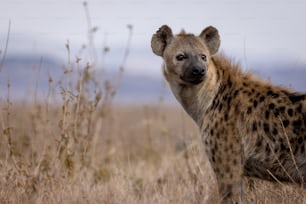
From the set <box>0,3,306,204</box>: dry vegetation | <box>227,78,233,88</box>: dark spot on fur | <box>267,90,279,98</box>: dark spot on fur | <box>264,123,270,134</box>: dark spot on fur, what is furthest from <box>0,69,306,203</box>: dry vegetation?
<box>227,78,233,88</box>: dark spot on fur

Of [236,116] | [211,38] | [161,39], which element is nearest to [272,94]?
[236,116]

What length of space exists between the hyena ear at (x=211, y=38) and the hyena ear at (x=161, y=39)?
30 cm

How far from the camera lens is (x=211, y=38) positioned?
277 inches

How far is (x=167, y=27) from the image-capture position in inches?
275

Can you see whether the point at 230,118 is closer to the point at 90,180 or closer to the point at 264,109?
the point at 264,109

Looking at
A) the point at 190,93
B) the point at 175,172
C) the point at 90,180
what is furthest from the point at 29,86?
the point at 190,93

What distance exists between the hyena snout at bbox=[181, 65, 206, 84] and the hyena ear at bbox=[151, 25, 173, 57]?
0.59m

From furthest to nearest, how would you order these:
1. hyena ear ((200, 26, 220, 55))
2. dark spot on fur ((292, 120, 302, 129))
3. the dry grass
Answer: hyena ear ((200, 26, 220, 55))
the dry grass
dark spot on fur ((292, 120, 302, 129))

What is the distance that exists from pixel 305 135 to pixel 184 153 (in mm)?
4236

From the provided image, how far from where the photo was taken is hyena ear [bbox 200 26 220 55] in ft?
23.0

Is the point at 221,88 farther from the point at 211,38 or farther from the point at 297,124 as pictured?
the point at 297,124

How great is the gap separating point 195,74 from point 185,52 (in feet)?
1.20

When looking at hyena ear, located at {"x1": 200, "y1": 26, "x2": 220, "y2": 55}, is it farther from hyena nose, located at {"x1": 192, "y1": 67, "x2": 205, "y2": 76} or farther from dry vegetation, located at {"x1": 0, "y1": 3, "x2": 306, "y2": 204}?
dry vegetation, located at {"x1": 0, "y1": 3, "x2": 306, "y2": 204}

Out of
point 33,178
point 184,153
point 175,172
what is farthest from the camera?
point 184,153
